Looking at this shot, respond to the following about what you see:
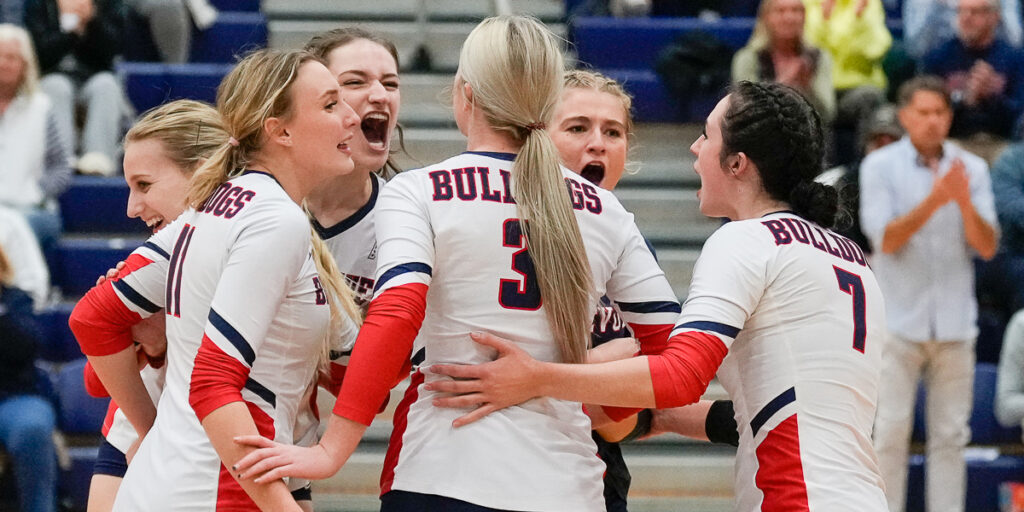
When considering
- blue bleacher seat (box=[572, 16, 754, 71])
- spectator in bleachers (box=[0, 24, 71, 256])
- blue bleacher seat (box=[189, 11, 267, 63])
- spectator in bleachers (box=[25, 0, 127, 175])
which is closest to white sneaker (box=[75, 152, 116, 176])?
spectator in bleachers (box=[25, 0, 127, 175])

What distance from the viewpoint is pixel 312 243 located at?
2.70 m

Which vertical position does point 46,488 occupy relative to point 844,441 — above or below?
below

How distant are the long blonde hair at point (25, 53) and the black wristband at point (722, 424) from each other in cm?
505

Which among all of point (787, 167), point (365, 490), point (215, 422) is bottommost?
point (365, 490)

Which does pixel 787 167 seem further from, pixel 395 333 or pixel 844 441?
pixel 395 333

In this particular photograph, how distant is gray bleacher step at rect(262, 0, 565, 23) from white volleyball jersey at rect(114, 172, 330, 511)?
5.72 m

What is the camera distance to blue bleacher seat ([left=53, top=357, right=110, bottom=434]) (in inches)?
239

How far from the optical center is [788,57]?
6949 millimetres

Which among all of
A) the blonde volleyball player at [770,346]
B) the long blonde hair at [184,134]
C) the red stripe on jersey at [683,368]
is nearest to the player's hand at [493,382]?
the blonde volleyball player at [770,346]

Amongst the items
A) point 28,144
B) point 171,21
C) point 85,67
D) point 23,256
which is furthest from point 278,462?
point 171,21

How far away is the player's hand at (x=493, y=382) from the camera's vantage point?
2.39 m

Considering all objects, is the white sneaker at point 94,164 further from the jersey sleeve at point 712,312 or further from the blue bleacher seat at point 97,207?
the jersey sleeve at point 712,312

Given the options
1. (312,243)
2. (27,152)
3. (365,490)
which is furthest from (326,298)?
(27,152)

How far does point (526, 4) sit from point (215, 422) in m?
6.18
